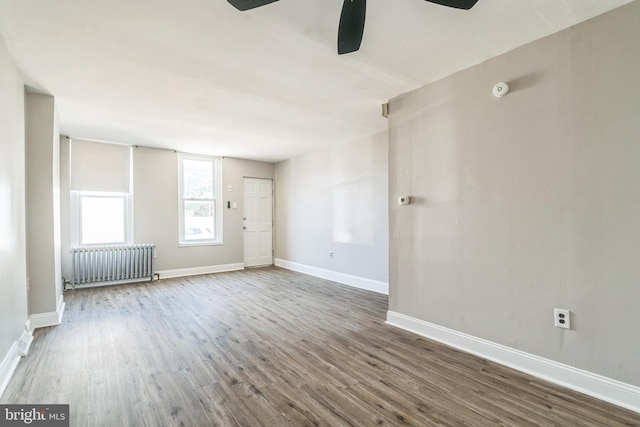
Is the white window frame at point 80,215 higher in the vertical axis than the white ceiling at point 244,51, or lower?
lower

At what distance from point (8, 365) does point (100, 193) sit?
3506 millimetres

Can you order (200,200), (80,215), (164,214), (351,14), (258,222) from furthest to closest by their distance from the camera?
(258,222) → (200,200) → (164,214) → (80,215) → (351,14)

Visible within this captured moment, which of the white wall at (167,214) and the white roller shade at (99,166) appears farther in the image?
the white wall at (167,214)

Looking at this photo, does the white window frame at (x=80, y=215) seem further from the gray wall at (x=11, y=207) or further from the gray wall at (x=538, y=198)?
the gray wall at (x=538, y=198)

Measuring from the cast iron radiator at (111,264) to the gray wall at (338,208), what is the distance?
108 inches

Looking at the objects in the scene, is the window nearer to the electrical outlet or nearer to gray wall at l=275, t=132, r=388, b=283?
gray wall at l=275, t=132, r=388, b=283

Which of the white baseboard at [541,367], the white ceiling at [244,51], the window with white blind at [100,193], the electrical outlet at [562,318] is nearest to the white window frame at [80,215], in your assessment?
the window with white blind at [100,193]

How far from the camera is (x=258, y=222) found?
6730 millimetres

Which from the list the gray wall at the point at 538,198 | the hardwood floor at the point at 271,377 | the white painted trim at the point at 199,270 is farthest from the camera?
the white painted trim at the point at 199,270

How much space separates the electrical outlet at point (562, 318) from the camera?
6.47ft

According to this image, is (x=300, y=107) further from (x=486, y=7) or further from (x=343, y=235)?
(x=343, y=235)

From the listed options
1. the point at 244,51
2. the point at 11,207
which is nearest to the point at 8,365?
the point at 11,207

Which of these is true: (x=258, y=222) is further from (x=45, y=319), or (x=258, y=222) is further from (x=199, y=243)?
(x=45, y=319)

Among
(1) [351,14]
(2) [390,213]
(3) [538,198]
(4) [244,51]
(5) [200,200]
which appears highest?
(4) [244,51]
